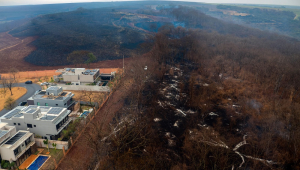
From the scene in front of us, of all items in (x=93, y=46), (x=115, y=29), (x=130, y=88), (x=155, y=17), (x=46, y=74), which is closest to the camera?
(x=130, y=88)

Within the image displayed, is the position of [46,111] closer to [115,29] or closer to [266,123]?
[266,123]

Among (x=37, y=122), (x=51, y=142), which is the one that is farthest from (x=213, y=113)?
(x=37, y=122)

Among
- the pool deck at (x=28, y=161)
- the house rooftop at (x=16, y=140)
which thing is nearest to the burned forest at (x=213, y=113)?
the pool deck at (x=28, y=161)

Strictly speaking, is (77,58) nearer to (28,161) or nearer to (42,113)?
(42,113)

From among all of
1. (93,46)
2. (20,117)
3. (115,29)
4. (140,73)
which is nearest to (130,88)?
(140,73)

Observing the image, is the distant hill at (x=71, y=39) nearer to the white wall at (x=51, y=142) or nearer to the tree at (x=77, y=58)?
the tree at (x=77, y=58)

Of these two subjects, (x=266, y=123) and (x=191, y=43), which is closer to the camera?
(x=266, y=123)

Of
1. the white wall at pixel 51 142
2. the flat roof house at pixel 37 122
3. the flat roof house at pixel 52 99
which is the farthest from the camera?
the flat roof house at pixel 52 99
